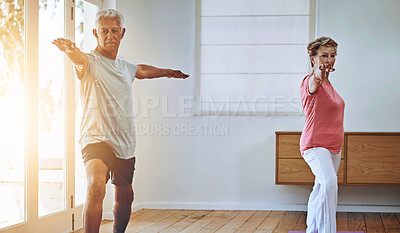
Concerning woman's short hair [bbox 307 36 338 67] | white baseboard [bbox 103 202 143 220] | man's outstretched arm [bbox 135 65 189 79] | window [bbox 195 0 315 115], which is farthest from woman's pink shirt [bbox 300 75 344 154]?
white baseboard [bbox 103 202 143 220]

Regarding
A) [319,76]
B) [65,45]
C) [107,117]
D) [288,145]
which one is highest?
[65,45]

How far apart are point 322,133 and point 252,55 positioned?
1.93m

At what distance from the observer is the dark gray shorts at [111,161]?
103 inches

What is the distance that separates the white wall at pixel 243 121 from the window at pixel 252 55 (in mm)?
103

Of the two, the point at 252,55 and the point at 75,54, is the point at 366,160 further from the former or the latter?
the point at 75,54

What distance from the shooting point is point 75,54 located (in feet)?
8.18

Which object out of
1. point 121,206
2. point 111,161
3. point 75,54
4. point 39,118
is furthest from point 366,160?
point 75,54

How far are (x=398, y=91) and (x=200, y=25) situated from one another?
6.69 ft

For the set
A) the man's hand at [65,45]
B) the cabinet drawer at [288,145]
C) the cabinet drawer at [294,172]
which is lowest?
the cabinet drawer at [294,172]

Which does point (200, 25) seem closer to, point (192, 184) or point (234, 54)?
point (234, 54)

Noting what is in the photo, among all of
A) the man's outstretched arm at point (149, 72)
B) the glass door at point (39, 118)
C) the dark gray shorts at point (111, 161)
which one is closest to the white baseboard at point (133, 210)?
the glass door at point (39, 118)

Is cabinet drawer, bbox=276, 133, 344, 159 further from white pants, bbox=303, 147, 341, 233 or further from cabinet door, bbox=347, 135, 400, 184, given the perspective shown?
white pants, bbox=303, 147, 341, 233

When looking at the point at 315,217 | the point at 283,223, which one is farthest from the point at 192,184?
the point at 315,217

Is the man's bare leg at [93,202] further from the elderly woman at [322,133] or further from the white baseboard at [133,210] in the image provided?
the white baseboard at [133,210]
